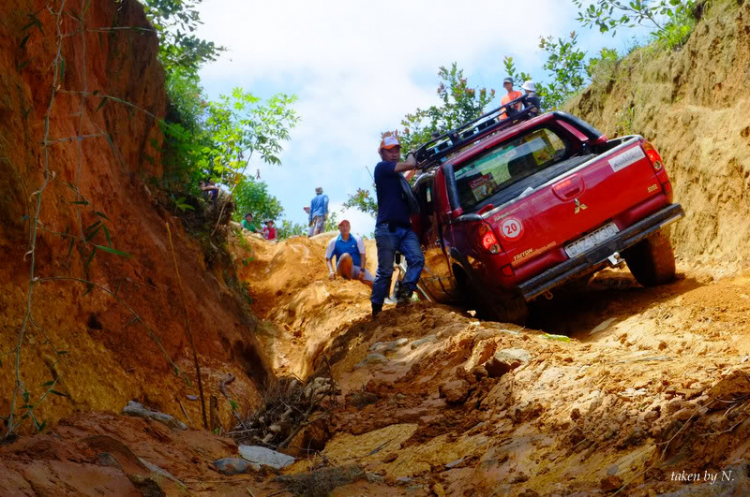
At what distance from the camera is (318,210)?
20.0 m

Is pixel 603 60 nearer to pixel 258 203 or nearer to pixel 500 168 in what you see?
pixel 500 168

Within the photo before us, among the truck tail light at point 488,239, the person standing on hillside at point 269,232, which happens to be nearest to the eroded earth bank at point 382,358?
the truck tail light at point 488,239

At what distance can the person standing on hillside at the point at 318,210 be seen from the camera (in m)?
20.0

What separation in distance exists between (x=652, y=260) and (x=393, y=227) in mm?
2855

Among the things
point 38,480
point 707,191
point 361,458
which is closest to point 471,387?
point 361,458

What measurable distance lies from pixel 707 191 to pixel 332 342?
4885mm

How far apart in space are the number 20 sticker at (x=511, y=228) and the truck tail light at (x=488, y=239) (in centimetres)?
10

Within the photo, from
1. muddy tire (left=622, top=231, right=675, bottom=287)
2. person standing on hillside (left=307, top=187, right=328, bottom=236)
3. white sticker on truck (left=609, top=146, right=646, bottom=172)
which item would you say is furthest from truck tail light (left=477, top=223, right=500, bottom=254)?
person standing on hillside (left=307, top=187, right=328, bottom=236)

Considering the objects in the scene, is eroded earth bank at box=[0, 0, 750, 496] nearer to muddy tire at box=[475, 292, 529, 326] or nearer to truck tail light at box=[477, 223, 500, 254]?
muddy tire at box=[475, 292, 529, 326]

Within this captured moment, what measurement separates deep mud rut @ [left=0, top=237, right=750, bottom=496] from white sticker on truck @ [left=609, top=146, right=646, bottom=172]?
1.32 meters

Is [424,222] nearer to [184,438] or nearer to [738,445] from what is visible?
[184,438]

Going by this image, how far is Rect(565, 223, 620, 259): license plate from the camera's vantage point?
6.89 meters

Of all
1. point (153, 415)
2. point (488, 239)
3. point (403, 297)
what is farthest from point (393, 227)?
point (153, 415)

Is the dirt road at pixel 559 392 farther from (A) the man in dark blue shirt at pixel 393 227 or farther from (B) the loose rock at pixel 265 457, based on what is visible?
(A) the man in dark blue shirt at pixel 393 227
